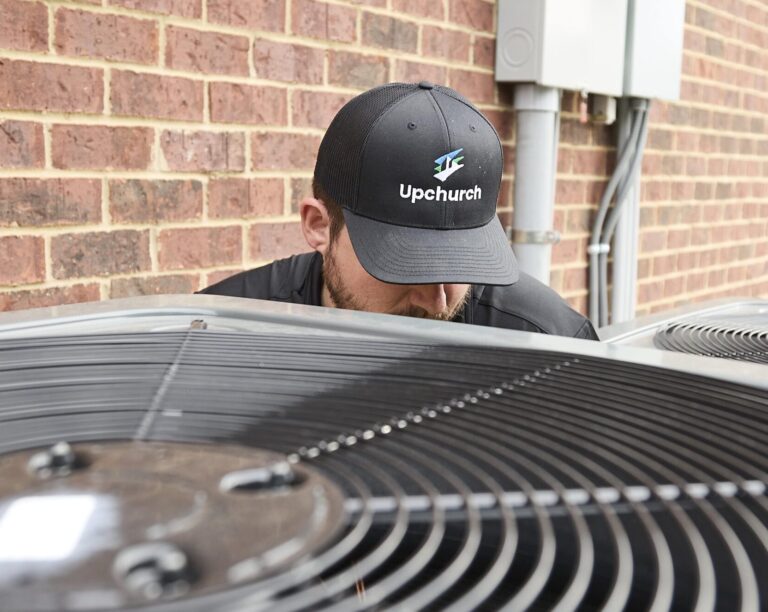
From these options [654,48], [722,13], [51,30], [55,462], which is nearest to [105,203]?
[51,30]

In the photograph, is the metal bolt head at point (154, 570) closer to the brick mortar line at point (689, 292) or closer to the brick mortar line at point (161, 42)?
the brick mortar line at point (161, 42)

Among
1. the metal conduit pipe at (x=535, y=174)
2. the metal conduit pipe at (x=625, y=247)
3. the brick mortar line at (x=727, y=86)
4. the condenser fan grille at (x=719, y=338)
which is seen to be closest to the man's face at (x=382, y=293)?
the condenser fan grille at (x=719, y=338)

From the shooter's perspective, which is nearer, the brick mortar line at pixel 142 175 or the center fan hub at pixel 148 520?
the center fan hub at pixel 148 520

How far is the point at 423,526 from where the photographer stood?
21.2 inches

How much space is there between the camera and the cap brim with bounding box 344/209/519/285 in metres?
1.63

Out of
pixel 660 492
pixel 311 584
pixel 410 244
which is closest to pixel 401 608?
pixel 311 584

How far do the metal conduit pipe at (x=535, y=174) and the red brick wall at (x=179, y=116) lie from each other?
0.08 metres

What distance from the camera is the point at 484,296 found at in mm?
1955

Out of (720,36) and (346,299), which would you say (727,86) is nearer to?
(720,36)

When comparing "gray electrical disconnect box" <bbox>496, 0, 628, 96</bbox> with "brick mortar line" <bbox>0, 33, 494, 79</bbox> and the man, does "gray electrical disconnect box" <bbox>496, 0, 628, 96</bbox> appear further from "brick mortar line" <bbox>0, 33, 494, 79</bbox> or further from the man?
the man

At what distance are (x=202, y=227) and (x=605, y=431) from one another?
1.72 metres

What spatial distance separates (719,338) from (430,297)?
487mm

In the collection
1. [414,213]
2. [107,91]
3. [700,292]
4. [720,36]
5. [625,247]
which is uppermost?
[720,36]

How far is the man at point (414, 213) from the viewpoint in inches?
66.4
